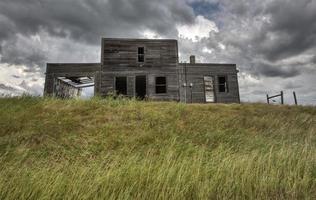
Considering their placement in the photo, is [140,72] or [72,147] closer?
[72,147]

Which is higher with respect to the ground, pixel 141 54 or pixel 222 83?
pixel 141 54

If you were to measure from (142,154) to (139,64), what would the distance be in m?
15.3

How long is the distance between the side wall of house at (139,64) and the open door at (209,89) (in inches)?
155

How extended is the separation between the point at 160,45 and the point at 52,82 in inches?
383

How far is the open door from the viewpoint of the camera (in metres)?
23.1

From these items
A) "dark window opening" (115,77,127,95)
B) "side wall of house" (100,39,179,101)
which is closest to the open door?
"side wall of house" (100,39,179,101)

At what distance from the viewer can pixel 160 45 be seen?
21.1m

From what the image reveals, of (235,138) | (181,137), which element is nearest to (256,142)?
(235,138)

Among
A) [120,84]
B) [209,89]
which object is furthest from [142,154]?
[209,89]

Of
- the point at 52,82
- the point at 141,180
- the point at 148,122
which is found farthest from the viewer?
the point at 52,82

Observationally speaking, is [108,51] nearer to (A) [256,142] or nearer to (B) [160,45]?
(B) [160,45]

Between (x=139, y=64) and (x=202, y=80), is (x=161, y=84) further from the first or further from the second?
(x=202, y=80)

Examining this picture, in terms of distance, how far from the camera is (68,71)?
20.4m

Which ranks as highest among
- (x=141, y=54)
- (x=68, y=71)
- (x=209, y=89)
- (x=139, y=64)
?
(x=141, y=54)
